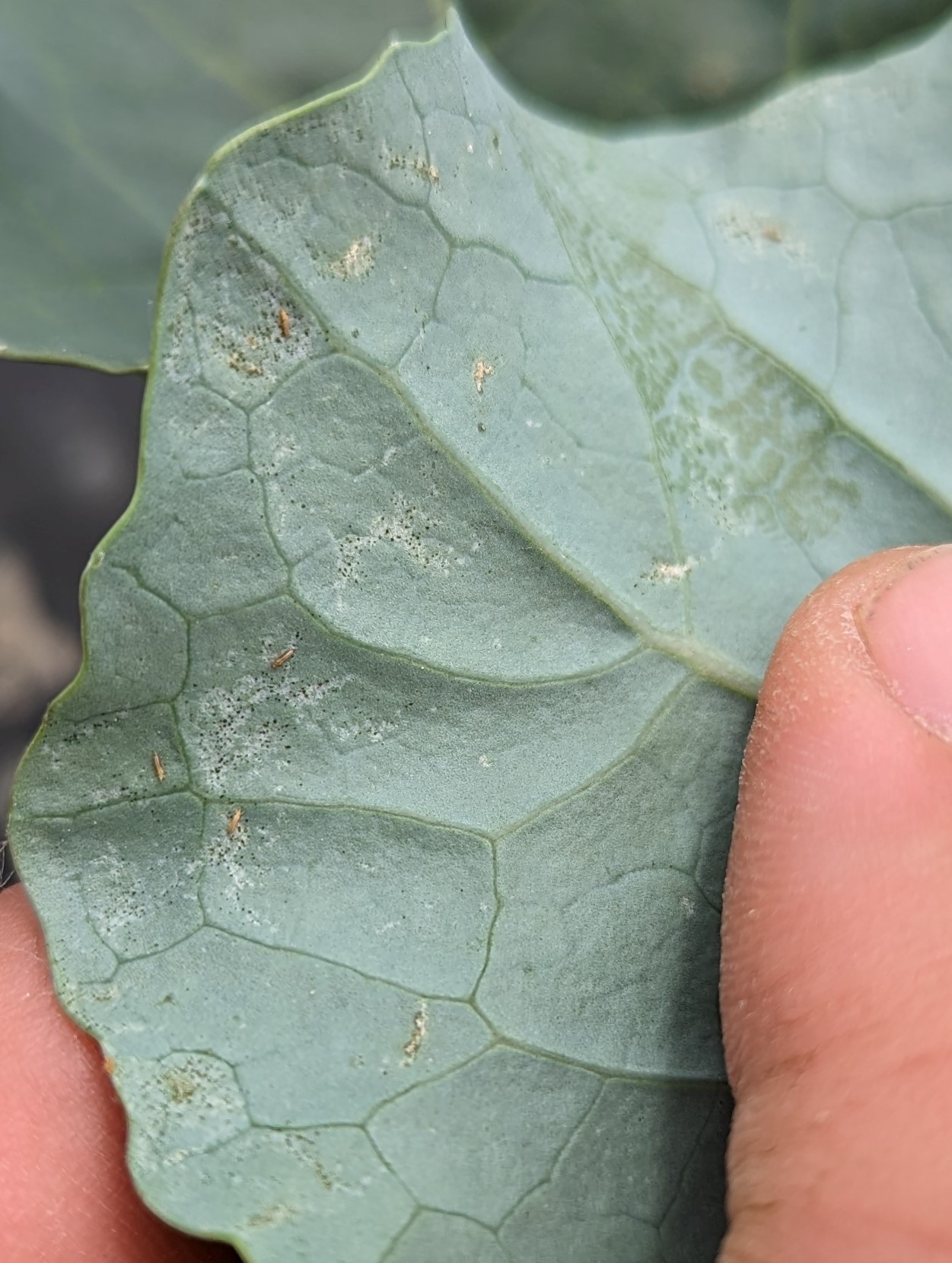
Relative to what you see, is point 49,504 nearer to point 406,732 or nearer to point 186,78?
point 186,78

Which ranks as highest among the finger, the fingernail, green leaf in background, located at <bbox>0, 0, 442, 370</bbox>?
green leaf in background, located at <bbox>0, 0, 442, 370</bbox>

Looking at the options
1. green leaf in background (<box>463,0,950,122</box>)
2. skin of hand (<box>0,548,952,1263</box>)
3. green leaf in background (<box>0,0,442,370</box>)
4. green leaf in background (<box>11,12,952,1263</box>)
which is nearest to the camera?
skin of hand (<box>0,548,952,1263</box>)

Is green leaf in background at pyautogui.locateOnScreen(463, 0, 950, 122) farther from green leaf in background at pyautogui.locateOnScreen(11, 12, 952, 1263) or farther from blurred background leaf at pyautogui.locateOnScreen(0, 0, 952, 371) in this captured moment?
green leaf in background at pyautogui.locateOnScreen(11, 12, 952, 1263)

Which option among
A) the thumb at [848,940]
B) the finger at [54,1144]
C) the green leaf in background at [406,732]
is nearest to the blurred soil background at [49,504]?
the finger at [54,1144]

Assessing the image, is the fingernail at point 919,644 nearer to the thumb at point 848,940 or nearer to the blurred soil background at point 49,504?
the thumb at point 848,940

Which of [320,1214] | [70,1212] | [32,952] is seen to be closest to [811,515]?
[320,1214]

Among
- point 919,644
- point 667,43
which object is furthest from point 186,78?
point 919,644

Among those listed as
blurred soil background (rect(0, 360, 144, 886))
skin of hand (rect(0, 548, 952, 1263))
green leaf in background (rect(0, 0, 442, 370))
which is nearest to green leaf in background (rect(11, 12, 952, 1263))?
skin of hand (rect(0, 548, 952, 1263))

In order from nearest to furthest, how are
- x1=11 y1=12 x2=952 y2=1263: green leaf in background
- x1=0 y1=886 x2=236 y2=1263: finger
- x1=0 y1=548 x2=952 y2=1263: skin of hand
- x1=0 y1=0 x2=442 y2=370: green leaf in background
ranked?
x1=0 y1=548 x2=952 y2=1263: skin of hand → x1=11 y1=12 x2=952 y2=1263: green leaf in background → x1=0 y1=886 x2=236 y2=1263: finger → x1=0 y1=0 x2=442 y2=370: green leaf in background
